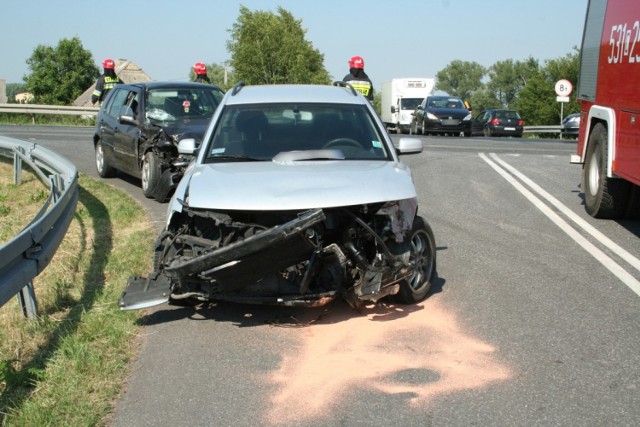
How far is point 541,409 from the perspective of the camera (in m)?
4.54

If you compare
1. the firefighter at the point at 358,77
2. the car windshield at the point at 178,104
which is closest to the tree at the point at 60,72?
the firefighter at the point at 358,77

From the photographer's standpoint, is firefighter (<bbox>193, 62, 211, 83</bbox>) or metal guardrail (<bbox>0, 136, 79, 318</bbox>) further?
firefighter (<bbox>193, 62, 211, 83</bbox>)

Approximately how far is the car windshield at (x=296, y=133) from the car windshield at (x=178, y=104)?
572cm

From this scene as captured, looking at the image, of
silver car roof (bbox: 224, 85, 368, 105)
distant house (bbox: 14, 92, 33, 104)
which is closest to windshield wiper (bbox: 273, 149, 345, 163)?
silver car roof (bbox: 224, 85, 368, 105)

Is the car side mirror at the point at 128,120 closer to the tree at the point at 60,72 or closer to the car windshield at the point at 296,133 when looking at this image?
the car windshield at the point at 296,133

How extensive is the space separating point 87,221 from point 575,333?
7433mm

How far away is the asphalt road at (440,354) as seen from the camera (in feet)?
15.0

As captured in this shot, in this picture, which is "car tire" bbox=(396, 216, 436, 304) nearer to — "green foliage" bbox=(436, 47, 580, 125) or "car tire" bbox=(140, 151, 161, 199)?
"car tire" bbox=(140, 151, 161, 199)

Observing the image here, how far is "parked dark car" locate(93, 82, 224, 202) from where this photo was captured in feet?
40.2

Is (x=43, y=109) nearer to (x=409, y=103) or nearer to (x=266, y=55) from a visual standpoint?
(x=409, y=103)

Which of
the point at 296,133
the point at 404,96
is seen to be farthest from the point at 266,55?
the point at 296,133

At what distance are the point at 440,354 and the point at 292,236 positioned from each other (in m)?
1.22

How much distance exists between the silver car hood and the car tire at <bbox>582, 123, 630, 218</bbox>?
4.71m

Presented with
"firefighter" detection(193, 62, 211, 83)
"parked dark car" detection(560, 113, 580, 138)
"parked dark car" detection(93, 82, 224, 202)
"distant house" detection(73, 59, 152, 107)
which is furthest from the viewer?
"distant house" detection(73, 59, 152, 107)
